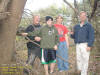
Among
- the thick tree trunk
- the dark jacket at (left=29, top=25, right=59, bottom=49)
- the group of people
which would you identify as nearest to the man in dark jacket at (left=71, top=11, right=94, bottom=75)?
the group of people

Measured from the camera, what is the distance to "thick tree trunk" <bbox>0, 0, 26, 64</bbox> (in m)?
2.81

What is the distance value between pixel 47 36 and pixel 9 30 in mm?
930

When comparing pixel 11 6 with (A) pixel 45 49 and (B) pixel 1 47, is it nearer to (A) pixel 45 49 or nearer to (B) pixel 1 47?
(B) pixel 1 47

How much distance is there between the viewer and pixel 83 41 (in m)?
3.64

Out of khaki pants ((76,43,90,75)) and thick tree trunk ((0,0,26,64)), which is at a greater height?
thick tree trunk ((0,0,26,64))

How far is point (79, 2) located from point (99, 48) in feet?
7.88

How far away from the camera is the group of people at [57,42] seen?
3.49 m

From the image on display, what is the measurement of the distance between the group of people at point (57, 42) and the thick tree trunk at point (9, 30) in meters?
0.51

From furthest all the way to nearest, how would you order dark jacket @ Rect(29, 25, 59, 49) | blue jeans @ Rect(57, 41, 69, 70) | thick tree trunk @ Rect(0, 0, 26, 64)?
blue jeans @ Rect(57, 41, 69, 70) → dark jacket @ Rect(29, 25, 59, 49) → thick tree trunk @ Rect(0, 0, 26, 64)

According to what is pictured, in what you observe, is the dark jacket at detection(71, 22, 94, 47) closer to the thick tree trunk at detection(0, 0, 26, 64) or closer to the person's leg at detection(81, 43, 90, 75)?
the person's leg at detection(81, 43, 90, 75)

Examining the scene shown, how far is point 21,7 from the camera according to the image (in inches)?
115

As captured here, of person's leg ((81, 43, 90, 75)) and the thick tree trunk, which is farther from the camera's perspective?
person's leg ((81, 43, 90, 75))

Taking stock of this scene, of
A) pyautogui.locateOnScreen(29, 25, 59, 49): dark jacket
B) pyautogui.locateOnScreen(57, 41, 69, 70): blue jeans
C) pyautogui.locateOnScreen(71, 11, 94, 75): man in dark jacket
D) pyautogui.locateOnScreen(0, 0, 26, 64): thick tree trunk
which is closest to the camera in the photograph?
pyautogui.locateOnScreen(0, 0, 26, 64): thick tree trunk

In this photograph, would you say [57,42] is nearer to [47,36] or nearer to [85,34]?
[47,36]
